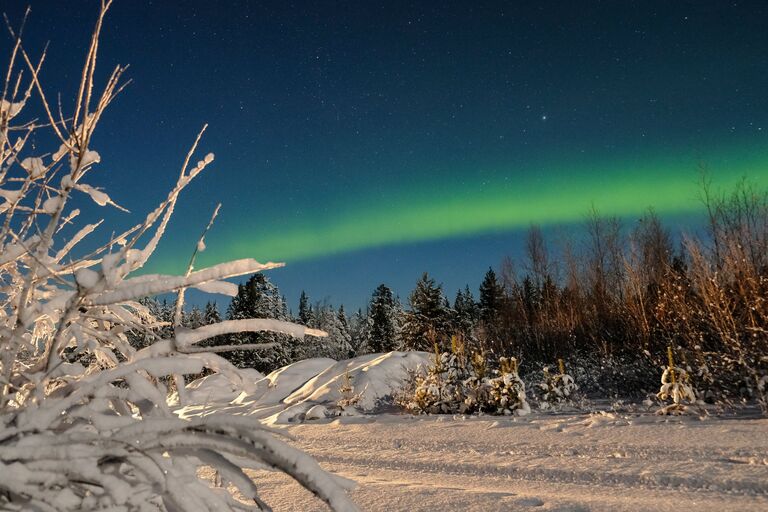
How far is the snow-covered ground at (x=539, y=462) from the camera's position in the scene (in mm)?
3457

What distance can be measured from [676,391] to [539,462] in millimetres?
3875

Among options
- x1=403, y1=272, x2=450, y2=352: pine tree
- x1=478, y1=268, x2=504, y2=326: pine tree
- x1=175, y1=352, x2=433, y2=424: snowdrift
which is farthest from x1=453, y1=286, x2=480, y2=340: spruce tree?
x1=175, y1=352, x2=433, y2=424: snowdrift

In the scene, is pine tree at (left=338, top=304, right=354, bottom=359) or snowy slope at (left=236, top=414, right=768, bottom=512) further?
pine tree at (left=338, top=304, right=354, bottom=359)

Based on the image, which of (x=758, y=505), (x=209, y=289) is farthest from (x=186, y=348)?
(x=758, y=505)

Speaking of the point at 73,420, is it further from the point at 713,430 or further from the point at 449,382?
the point at 449,382

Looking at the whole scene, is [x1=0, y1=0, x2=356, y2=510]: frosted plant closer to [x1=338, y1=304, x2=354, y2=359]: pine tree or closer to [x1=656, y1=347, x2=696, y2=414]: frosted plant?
[x1=656, y1=347, x2=696, y2=414]: frosted plant

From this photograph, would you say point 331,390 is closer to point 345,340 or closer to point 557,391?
point 557,391

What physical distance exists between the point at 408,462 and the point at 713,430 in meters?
3.59

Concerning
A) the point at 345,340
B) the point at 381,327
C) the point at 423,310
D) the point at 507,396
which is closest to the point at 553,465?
the point at 507,396

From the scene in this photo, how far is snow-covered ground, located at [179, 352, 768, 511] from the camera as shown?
3.46m

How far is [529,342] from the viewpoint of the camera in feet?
56.5

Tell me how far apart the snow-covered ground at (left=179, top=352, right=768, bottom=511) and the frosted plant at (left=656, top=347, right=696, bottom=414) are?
275 mm

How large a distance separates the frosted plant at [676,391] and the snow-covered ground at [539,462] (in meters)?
0.28

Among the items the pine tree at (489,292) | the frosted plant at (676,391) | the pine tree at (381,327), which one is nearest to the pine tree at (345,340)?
the pine tree at (381,327)
